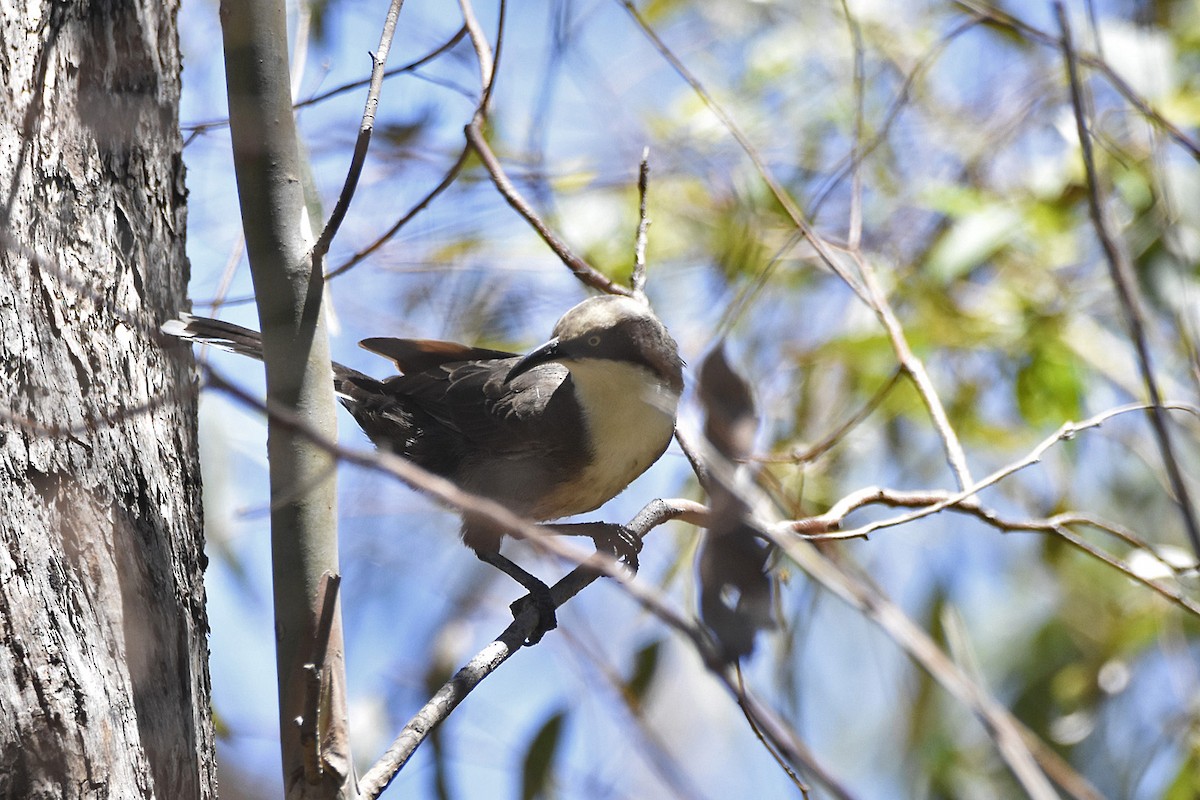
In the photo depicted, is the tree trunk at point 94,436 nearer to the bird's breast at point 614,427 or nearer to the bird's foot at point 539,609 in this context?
the bird's foot at point 539,609

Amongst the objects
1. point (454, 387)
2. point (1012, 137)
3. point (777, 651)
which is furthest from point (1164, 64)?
point (454, 387)

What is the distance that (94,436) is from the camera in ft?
5.91

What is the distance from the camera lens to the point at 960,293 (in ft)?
14.0

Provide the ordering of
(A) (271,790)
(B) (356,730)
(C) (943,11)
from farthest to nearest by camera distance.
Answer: (C) (943,11), (B) (356,730), (A) (271,790)

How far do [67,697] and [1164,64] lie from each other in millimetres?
3657

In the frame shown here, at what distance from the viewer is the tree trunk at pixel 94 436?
162 centimetres

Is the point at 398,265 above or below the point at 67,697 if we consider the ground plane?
above

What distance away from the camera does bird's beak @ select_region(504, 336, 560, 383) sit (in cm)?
290

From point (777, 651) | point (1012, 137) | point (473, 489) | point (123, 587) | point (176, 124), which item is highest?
point (1012, 137)

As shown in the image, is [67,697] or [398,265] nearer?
[67,697]

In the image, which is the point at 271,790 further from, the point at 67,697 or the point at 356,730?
the point at 67,697

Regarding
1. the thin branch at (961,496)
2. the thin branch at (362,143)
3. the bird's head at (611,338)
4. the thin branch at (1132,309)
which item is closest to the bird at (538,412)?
the bird's head at (611,338)

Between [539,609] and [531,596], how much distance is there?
417 mm

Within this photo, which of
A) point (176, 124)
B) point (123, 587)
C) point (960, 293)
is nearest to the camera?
point (123, 587)
